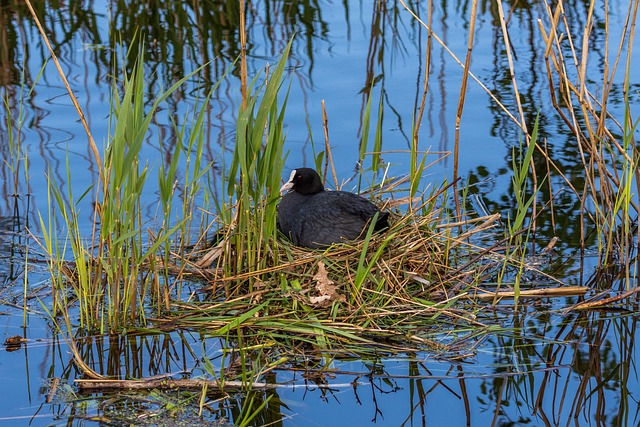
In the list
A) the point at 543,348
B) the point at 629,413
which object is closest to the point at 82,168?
the point at 543,348

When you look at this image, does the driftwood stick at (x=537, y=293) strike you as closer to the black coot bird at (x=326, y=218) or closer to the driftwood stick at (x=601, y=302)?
the driftwood stick at (x=601, y=302)

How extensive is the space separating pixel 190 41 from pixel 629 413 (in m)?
6.22

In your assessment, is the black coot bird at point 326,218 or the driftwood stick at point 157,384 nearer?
the driftwood stick at point 157,384

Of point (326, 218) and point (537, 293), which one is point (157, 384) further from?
point (537, 293)

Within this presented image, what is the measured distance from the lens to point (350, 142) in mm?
6996

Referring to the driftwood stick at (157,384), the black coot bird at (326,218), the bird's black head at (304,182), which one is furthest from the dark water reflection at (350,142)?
the black coot bird at (326,218)

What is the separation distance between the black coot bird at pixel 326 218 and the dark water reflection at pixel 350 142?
1.66ft

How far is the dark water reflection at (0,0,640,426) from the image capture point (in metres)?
3.97

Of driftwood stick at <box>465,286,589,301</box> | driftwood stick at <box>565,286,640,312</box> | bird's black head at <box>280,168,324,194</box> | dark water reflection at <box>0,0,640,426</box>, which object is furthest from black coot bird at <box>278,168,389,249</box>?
driftwood stick at <box>565,286,640,312</box>

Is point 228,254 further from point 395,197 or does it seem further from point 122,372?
point 395,197

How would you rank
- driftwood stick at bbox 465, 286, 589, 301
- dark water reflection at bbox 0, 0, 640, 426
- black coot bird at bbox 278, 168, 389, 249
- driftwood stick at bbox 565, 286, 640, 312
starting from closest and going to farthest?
dark water reflection at bbox 0, 0, 640, 426
driftwood stick at bbox 565, 286, 640, 312
driftwood stick at bbox 465, 286, 589, 301
black coot bird at bbox 278, 168, 389, 249

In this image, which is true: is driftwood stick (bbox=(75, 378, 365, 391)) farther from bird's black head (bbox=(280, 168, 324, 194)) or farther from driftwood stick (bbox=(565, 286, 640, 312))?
A: bird's black head (bbox=(280, 168, 324, 194))

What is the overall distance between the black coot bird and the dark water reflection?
1.66ft

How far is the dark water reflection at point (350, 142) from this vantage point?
3.97 meters
